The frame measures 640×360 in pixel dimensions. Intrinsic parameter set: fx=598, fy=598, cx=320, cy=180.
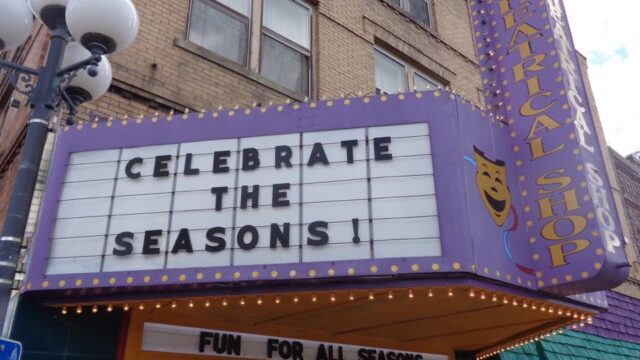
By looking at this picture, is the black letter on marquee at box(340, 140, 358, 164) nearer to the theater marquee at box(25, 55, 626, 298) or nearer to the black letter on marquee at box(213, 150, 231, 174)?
the theater marquee at box(25, 55, 626, 298)

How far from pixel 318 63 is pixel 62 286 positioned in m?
5.70

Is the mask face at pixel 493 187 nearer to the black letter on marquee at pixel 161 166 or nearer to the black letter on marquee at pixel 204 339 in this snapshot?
the black letter on marquee at pixel 161 166

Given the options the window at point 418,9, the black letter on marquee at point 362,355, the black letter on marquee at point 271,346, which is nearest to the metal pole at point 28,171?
the black letter on marquee at point 271,346

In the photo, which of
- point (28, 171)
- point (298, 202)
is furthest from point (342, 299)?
point (28, 171)

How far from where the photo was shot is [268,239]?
18.0ft

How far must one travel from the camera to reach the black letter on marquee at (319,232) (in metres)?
5.43

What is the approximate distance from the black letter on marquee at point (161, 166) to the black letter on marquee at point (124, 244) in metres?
0.67

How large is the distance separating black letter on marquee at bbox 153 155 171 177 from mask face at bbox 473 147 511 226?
3.08 metres

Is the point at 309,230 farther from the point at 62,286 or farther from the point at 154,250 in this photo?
the point at 62,286

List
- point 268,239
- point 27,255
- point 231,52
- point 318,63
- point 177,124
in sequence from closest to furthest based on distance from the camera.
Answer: point 268,239 → point 27,255 → point 177,124 → point 231,52 → point 318,63

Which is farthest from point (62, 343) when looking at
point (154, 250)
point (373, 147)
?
point (373, 147)

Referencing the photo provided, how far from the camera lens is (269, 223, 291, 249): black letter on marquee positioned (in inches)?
215

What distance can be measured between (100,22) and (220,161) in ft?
6.51

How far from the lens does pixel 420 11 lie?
1319 centimetres
